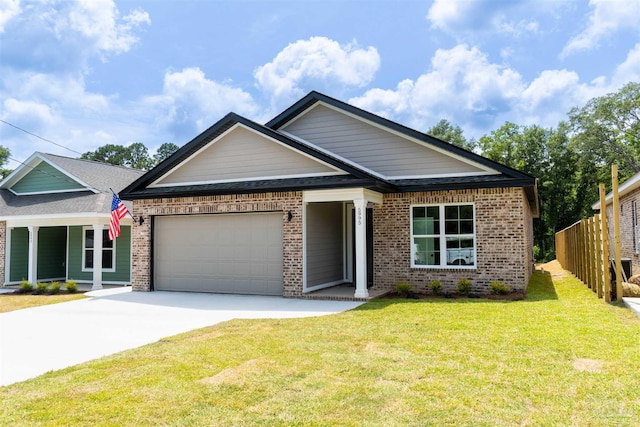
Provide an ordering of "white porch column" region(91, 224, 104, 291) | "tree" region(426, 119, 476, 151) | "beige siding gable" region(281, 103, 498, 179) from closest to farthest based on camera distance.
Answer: "beige siding gable" region(281, 103, 498, 179) < "white porch column" region(91, 224, 104, 291) < "tree" region(426, 119, 476, 151)

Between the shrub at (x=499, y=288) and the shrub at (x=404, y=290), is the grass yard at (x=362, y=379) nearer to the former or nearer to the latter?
the shrub at (x=499, y=288)

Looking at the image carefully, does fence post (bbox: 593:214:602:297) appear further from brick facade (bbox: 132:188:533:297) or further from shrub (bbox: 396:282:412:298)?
shrub (bbox: 396:282:412:298)

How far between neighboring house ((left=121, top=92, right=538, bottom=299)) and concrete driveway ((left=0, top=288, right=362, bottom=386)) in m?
0.99

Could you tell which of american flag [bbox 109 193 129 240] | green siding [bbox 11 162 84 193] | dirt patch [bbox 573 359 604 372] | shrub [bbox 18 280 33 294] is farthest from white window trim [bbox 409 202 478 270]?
green siding [bbox 11 162 84 193]

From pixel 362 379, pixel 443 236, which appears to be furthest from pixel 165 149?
pixel 362 379

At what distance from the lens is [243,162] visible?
13219 mm

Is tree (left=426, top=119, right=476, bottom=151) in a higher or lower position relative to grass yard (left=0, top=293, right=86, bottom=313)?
higher

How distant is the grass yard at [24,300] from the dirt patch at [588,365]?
486 inches

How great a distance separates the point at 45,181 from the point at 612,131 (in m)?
41.7

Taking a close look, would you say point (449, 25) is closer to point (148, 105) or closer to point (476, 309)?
point (476, 309)

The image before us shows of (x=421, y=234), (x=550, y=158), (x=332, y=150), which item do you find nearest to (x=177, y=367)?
(x=421, y=234)

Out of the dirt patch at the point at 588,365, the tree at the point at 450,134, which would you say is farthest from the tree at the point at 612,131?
the dirt patch at the point at 588,365

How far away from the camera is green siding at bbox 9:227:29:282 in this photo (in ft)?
60.8

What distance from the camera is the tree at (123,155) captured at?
63250mm
